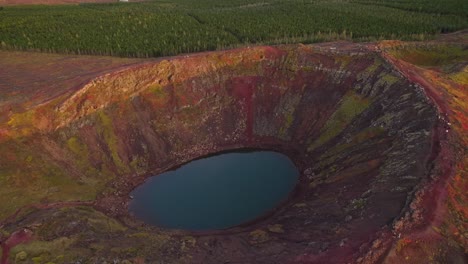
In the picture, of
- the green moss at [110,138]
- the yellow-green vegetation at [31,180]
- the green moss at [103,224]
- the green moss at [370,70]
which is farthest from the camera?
the green moss at [370,70]

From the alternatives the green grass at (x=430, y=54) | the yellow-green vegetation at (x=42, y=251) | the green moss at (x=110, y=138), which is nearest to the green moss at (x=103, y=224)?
the yellow-green vegetation at (x=42, y=251)

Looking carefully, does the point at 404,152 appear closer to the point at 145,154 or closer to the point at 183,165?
the point at 183,165

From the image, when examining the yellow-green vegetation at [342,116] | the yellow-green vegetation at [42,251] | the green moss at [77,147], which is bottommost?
the yellow-green vegetation at [42,251]

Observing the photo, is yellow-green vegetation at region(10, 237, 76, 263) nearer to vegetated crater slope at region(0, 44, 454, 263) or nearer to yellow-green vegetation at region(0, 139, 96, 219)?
vegetated crater slope at region(0, 44, 454, 263)

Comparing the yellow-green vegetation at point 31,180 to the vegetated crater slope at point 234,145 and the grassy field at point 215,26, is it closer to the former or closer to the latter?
the vegetated crater slope at point 234,145

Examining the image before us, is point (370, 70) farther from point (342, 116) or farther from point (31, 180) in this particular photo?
point (31, 180)

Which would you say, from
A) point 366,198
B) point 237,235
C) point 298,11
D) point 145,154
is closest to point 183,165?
point 145,154
